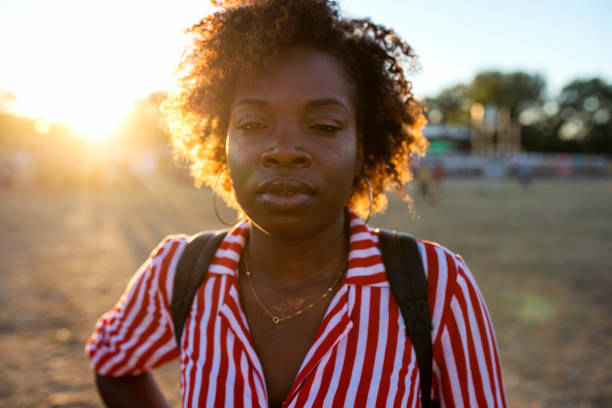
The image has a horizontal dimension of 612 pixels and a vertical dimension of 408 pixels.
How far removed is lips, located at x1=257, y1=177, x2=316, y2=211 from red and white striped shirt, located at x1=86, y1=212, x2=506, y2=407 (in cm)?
34

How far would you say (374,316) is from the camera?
148cm

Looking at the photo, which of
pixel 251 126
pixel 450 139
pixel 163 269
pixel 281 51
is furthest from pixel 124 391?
pixel 450 139

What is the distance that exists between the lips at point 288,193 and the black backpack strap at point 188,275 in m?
0.45

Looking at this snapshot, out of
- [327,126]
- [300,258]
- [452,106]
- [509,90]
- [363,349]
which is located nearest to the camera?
[363,349]

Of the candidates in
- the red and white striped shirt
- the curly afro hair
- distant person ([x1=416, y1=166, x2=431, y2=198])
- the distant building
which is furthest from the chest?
the distant building

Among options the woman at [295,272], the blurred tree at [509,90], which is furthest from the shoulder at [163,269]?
the blurred tree at [509,90]

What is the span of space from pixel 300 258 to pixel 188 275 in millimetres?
446

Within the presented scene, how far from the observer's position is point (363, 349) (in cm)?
142

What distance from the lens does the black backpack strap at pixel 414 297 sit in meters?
1.41

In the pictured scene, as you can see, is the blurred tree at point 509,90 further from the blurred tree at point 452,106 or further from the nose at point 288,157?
the nose at point 288,157

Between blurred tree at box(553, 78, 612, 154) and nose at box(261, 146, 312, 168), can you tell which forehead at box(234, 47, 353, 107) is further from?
blurred tree at box(553, 78, 612, 154)

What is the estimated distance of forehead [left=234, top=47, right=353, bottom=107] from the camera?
4.97 feet

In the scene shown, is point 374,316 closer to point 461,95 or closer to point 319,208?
point 319,208

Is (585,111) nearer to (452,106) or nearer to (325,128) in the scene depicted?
(452,106)
